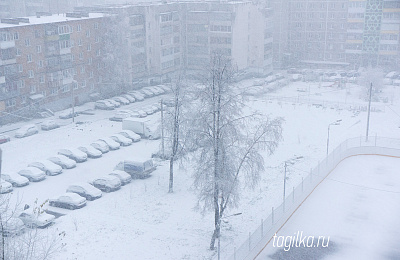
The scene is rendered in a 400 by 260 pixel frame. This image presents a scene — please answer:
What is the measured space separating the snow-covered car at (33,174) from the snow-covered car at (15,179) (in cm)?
48

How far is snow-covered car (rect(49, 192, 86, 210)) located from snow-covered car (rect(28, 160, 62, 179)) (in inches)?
181

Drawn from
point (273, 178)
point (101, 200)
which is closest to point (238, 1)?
point (273, 178)

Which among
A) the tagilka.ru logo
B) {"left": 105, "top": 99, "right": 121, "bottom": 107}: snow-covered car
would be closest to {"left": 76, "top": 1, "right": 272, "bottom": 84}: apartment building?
{"left": 105, "top": 99, "right": 121, "bottom": 107}: snow-covered car

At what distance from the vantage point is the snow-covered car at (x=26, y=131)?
1496 inches

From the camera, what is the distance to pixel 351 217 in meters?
24.0

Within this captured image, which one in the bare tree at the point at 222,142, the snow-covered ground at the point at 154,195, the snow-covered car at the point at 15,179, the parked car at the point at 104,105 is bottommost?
the snow-covered ground at the point at 154,195

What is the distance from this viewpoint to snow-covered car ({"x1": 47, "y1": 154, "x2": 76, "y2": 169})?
30609 mm

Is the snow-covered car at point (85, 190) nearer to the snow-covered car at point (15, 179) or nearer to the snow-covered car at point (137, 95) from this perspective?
the snow-covered car at point (15, 179)

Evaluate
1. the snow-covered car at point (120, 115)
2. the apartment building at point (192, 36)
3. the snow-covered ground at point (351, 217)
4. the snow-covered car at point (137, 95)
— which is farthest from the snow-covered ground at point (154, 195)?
the apartment building at point (192, 36)

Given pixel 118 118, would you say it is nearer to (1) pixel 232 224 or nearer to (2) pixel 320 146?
(2) pixel 320 146

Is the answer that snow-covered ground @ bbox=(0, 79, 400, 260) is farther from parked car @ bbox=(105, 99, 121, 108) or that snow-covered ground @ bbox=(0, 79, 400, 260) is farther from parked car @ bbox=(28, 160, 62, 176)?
parked car @ bbox=(105, 99, 121, 108)

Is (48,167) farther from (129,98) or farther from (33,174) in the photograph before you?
(129,98)

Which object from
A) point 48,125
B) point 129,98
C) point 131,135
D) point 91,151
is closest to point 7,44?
point 48,125

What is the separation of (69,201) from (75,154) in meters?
7.87
